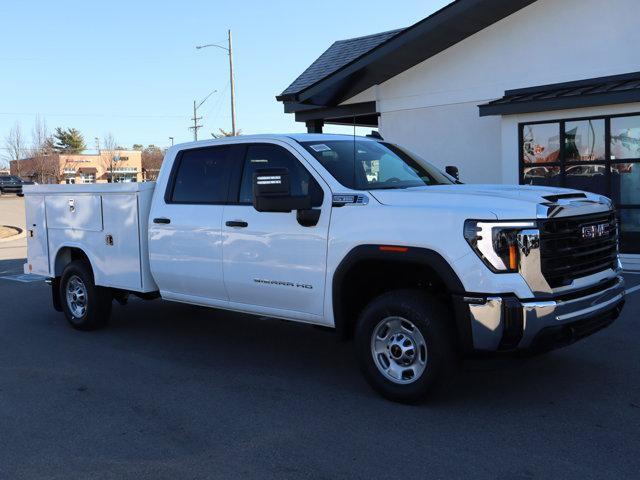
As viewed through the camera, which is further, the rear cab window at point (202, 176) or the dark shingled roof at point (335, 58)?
the dark shingled roof at point (335, 58)

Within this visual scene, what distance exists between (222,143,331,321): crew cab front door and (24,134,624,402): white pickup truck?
0.01 metres

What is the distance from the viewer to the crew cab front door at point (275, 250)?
5211mm

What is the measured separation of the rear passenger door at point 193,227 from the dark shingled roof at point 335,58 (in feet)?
31.8

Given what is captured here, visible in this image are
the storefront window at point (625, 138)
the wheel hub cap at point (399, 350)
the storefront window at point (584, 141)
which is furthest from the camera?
the storefront window at point (584, 141)

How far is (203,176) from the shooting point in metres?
6.30

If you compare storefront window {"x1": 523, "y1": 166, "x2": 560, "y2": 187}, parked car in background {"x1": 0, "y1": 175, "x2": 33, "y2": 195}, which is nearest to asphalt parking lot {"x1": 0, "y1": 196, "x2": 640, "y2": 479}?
storefront window {"x1": 523, "y1": 166, "x2": 560, "y2": 187}

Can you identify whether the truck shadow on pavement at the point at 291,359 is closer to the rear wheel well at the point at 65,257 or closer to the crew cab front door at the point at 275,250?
the crew cab front door at the point at 275,250

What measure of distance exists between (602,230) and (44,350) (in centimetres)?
535

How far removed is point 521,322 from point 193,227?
3174 millimetres

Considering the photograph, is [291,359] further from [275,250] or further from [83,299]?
[83,299]

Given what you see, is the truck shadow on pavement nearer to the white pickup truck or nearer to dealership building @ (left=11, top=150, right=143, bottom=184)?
the white pickup truck

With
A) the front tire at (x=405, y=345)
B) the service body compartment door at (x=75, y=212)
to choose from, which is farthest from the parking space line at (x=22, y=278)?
the front tire at (x=405, y=345)

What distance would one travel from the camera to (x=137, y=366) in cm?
605

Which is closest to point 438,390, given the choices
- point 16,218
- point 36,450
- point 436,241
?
point 436,241
